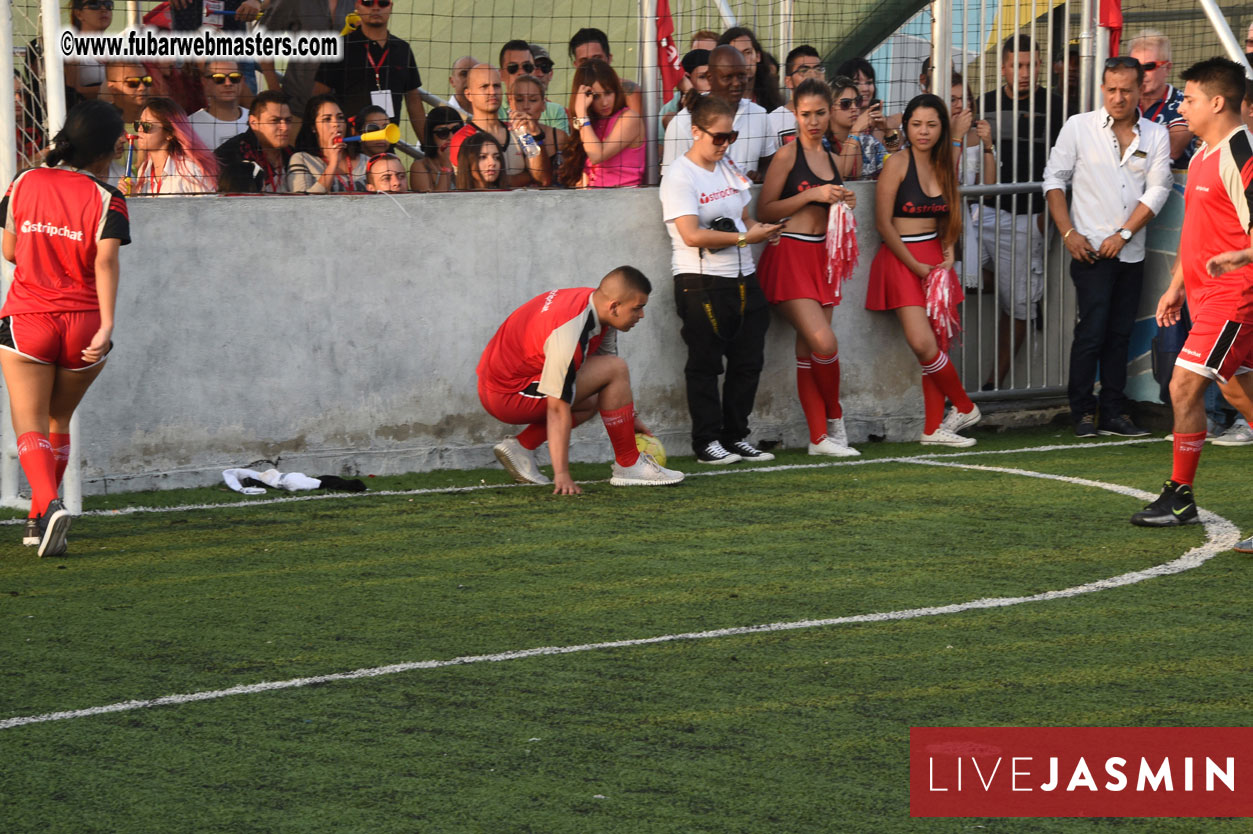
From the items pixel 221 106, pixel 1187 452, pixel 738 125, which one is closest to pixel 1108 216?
pixel 738 125

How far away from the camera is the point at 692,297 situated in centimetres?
915

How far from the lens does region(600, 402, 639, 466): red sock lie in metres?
8.25

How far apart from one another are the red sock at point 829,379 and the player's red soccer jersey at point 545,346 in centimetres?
163

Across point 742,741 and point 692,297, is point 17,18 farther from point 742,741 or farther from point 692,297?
point 742,741

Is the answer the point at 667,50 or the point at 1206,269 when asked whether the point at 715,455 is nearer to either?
the point at 667,50

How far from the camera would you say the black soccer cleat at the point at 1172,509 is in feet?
23.3

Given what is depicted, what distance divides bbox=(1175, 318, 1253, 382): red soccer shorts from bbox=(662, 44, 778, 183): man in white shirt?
3.52m

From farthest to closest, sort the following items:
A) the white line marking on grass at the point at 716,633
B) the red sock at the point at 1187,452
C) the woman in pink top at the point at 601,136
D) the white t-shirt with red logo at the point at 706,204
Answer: the woman in pink top at the point at 601,136, the white t-shirt with red logo at the point at 706,204, the red sock at the point at 1187,452, the white line marking on grass at the point at 716,633

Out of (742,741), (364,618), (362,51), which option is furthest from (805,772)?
(362,51)

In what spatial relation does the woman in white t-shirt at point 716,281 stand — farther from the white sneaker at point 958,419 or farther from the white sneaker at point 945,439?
the white sneaker at point 958,419

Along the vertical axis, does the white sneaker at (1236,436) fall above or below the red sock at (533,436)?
below

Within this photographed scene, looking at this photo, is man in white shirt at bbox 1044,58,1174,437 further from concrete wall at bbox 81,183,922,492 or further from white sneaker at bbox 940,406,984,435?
concrete wall at bbox 81,183,922,492

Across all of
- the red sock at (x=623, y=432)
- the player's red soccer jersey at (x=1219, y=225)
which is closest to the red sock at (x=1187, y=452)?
the player's red soccer jersey at (x=1219, y=225)

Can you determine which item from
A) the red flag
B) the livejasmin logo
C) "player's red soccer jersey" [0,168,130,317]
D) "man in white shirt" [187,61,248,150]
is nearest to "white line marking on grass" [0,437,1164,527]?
"player's red soccer jersey" [0,168,130,317]
